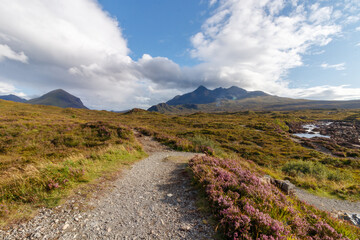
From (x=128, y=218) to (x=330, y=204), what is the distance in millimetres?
12508

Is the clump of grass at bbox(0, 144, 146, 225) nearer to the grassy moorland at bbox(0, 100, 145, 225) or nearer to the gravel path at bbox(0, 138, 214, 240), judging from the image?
the grassy moorland at bbox(0, 100, 145, 225)

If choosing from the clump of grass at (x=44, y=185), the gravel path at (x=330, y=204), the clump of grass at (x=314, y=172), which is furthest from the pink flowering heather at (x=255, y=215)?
the clump of grass at (x=314, y=172)

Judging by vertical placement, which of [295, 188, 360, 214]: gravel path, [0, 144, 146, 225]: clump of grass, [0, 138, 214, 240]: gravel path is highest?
[0, 144, 146, 225]: clump of grass

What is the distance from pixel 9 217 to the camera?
15.0ft

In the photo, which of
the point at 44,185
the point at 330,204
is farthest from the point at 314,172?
the point at 44,185

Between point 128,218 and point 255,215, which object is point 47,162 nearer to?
point 128,218

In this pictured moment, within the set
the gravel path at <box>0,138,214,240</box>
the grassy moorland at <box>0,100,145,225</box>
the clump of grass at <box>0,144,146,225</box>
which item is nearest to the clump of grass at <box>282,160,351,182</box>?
the gravel path at <box>0,138,214,240</box>

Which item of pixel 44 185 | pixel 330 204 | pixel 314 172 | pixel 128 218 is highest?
pixel 44 185

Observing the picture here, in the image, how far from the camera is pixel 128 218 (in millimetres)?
5133

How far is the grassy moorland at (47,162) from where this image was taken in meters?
5.52

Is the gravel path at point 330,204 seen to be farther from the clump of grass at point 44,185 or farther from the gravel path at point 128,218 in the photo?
the clump of grass at point 44,185

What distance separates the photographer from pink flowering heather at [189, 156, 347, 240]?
416cm

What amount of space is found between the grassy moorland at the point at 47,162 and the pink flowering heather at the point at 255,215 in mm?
6149

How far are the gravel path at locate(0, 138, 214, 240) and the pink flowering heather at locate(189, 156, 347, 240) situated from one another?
0.74 m
